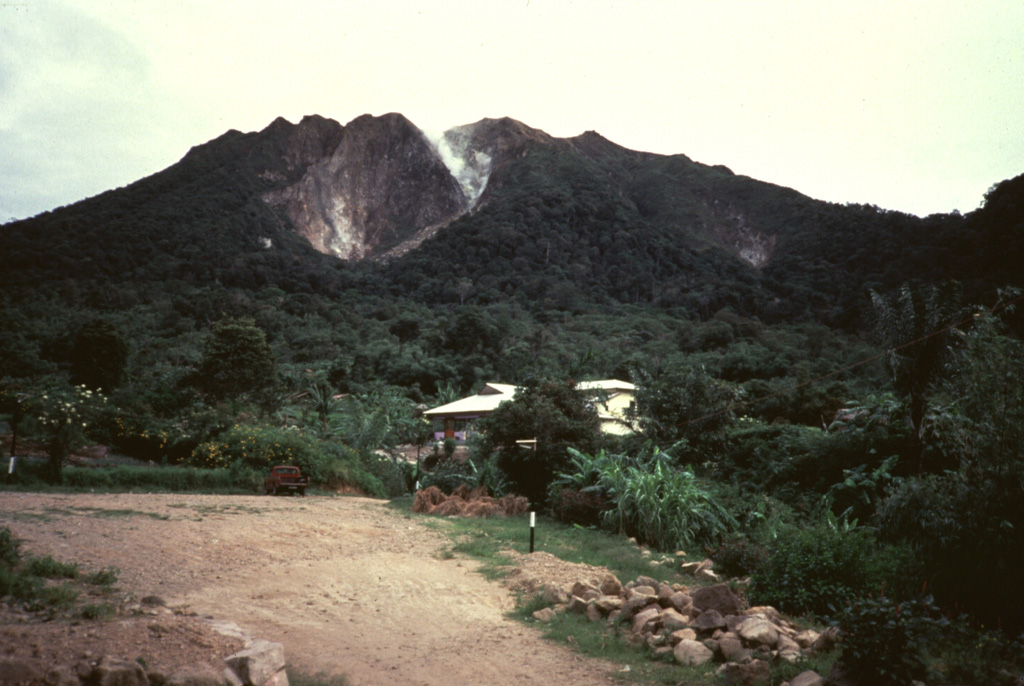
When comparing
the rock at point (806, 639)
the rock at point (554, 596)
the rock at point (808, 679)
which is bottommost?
the rock at point (554, 596)

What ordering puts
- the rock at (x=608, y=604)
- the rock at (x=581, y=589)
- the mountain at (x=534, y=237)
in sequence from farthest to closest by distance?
the mountain at (x=534, y=237), the rock at (x=581, y=589), the rock at (x=608, y=604)

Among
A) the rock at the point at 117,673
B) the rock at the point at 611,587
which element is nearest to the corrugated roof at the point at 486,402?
the rock at the point at 611,587

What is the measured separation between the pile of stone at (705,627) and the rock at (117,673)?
15.3 feet

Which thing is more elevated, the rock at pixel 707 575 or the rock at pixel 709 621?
the rock at pixel 709 621

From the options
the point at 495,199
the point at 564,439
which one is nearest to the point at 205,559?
the point at 564,439

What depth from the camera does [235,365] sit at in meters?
35.5

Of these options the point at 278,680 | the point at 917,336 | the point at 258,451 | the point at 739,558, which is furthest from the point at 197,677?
the point at 258,451

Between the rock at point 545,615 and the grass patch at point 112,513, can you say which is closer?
the rock at point 545,615

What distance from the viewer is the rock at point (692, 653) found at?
6477mm

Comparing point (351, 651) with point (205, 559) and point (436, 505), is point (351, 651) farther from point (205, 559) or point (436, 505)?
point (436, 505)

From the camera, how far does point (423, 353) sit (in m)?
61.7

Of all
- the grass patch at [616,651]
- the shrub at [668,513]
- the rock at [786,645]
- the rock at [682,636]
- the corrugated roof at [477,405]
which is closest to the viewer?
the grass patch at [616,651]

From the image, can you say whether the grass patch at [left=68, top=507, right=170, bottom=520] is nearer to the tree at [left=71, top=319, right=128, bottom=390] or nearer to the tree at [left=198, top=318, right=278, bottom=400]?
the tree at [left=198, top=318, right=278, bottom=400]

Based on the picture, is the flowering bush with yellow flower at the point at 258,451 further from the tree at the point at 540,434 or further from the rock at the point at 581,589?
the rock at the point at 581,589
